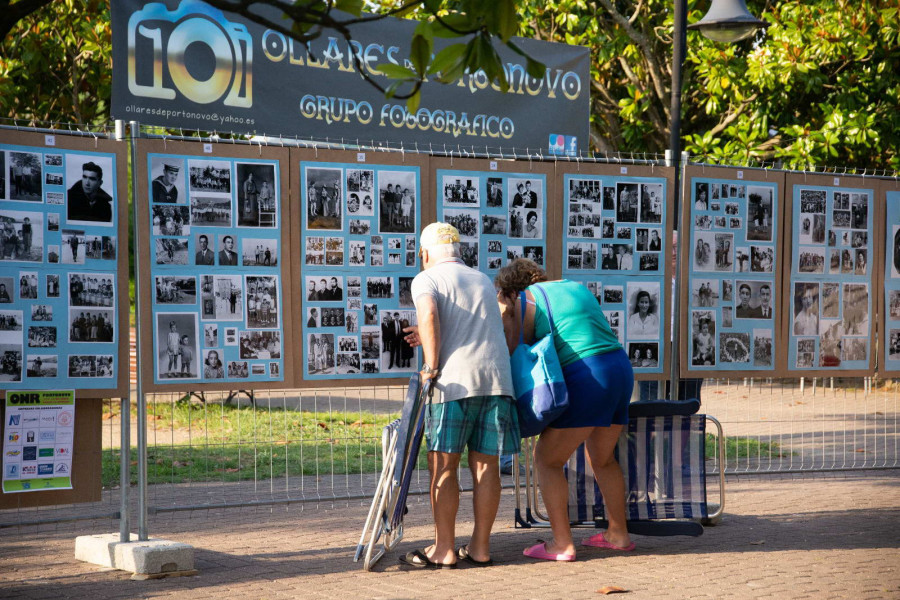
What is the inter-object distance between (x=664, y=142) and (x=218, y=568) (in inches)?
471

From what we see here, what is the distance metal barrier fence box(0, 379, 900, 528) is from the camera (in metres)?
8.24

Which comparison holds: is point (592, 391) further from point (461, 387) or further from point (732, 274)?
point (732, 274)

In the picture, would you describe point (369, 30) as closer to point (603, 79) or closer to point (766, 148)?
point (766, 148)

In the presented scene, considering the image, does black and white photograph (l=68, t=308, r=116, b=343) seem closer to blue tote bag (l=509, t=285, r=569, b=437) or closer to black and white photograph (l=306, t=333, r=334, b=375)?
black and white photograph (l=306, t=333, r=334, b=375)

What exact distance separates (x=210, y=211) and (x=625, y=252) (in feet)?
10.2

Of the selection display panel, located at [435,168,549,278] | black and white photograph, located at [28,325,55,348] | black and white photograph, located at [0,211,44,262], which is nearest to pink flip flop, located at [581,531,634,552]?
display panel, located at [435,168,549,278]

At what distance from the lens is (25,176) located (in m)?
5.54

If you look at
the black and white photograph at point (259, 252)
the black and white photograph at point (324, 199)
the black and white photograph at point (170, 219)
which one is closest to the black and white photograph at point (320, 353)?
the black and white photograph at point (259, 252)

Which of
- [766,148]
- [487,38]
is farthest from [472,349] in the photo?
[766,148]

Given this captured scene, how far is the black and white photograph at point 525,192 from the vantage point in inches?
282

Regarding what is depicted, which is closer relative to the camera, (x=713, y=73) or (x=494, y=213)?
(x=494, y=213)

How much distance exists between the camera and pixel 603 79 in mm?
16375

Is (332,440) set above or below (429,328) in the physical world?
below

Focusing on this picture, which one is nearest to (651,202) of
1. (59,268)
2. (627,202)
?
(627,202)
